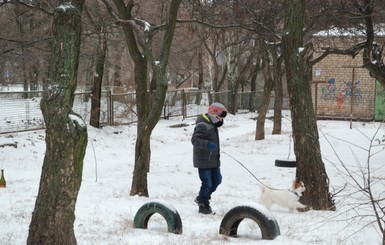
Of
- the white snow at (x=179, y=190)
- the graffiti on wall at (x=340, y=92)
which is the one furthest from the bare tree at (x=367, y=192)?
the graffiti on wall at (x=340, y=92)

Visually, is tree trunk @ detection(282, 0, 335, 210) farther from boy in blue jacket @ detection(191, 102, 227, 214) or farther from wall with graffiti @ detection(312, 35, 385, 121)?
wall with graffiti @ detection(312, 35, 385, 121)

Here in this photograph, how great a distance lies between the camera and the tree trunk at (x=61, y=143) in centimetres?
487

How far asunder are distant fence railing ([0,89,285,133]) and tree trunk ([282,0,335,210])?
1143cm

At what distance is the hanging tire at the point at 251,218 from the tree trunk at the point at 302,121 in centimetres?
279

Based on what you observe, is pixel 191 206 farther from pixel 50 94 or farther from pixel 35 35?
pixel 35 35

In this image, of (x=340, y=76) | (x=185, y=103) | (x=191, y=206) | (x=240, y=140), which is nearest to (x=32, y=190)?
(x=191, y=206)

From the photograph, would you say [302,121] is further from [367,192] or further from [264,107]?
[264,107]

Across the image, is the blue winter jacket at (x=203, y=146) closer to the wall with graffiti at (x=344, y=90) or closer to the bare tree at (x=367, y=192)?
the bare tree at (x=367, y=192)

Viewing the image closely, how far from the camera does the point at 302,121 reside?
30.1ft

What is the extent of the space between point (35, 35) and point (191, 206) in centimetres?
1228

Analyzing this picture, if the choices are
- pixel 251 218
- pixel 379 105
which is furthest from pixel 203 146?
pixel 379 105

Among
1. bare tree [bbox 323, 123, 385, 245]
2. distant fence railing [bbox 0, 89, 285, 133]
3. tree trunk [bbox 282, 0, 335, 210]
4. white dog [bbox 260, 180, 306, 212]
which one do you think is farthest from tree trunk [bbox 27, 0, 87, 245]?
distant fence railing [bbox 0, 89, 285, 133]

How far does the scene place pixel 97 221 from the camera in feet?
23.2

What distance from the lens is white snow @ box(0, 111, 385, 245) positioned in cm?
633
